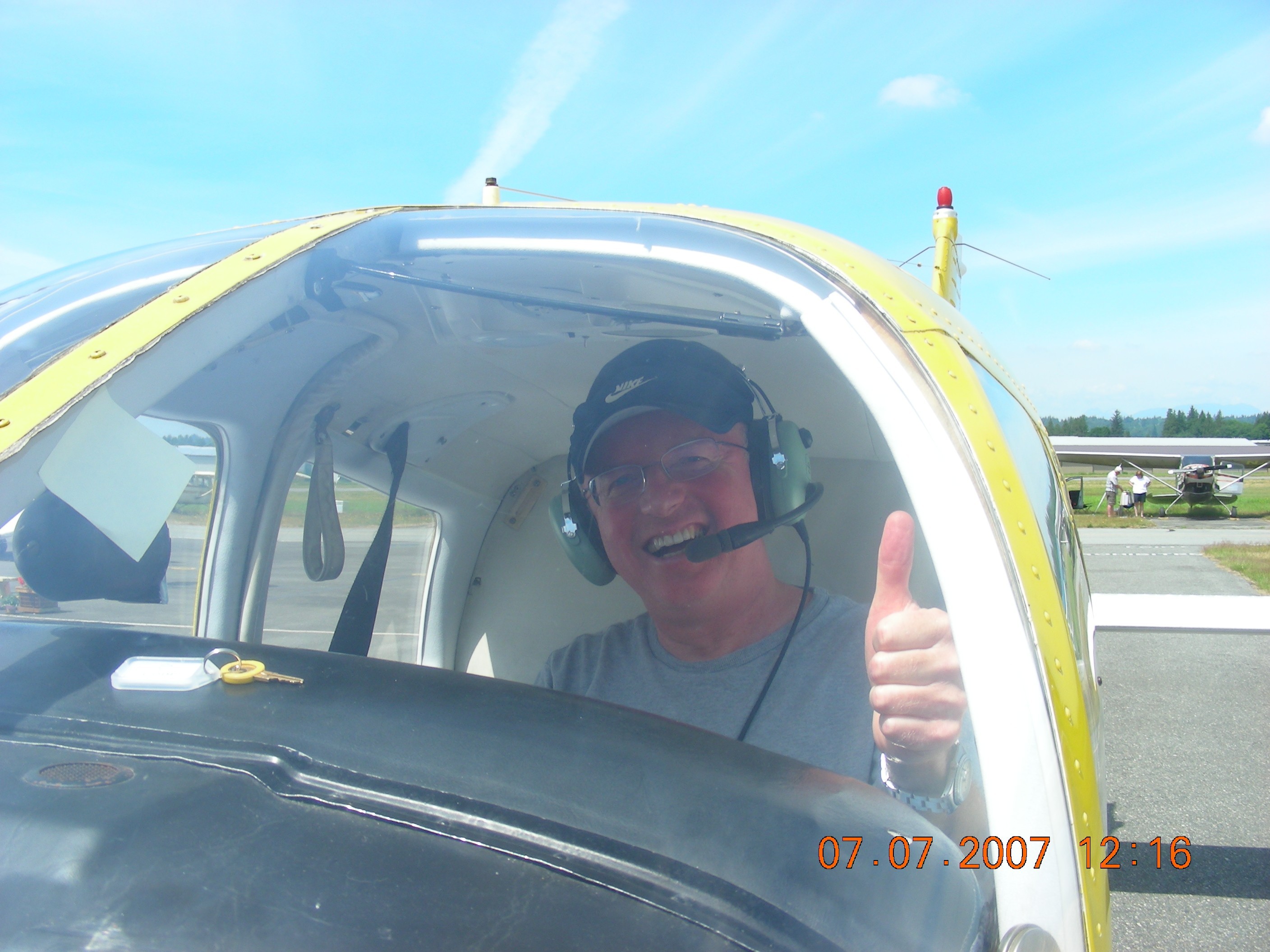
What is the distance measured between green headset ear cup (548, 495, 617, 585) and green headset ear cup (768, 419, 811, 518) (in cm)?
51

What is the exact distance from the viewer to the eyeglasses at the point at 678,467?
1928mm

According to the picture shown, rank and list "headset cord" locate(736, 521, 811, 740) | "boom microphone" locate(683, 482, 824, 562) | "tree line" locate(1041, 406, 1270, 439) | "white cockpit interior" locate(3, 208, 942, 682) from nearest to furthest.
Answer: "white cockpit interior" locate(3, 208, 942, 682)
"headset cord" locate(736, 521, 811, 740)
"boom microphone" locate(683, 482, 824, 562)
"tree line" locate(1041, 406, 1270, 439)

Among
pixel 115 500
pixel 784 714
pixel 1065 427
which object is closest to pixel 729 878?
pixel 115 500

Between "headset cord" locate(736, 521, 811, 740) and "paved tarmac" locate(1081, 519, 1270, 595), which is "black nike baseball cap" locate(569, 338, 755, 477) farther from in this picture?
"paved tarmac" locate(1081, 519, 1270, 595)

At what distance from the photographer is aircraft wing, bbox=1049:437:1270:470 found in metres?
32.0

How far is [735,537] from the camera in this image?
1.85 m

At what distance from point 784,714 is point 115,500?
4.18 ft

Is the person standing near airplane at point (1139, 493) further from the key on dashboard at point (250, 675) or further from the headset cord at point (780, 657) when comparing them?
the key on dashboard at point (250, 675)

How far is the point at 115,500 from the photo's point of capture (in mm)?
978

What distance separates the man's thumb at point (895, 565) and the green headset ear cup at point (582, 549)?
4.00 feet

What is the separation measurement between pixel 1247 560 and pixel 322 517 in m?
16.1
